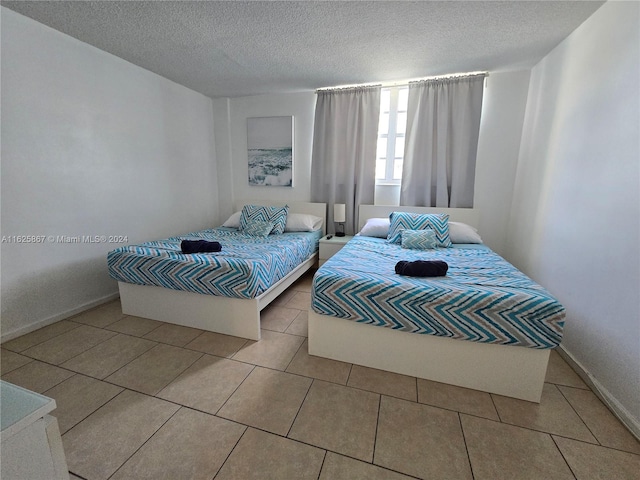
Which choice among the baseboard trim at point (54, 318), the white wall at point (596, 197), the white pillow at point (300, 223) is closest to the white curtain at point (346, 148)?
the white pillow at point (300, 223)

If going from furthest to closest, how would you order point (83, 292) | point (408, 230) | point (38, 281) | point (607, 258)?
point (408, 230) → point (83, 292) → point (38, 281) → point (607, 258)

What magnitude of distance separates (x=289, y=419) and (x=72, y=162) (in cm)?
278

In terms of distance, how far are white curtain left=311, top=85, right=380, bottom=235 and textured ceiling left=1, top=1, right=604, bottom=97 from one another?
0.41 m

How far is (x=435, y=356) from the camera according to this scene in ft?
5.65

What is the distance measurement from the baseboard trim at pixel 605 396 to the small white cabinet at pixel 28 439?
2404 mm

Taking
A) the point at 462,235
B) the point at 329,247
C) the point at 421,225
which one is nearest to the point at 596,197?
the point at 462,235

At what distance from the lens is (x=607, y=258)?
5.47ft

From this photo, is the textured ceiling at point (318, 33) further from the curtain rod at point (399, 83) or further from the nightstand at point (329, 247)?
the nightstand at point (329, 247)

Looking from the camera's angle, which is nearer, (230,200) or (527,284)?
(527,284)

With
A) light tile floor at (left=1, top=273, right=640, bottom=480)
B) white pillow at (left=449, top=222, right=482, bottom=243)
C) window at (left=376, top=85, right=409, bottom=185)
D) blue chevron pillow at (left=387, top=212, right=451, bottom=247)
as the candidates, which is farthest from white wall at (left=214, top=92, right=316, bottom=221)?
light tile floor at (left=1, top=273, right=640, bottom=480)

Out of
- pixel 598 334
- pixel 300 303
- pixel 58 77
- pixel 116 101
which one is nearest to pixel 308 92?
pixel 116 101

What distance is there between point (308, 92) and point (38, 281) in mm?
3493

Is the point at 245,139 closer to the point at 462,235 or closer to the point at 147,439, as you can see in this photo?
the point at 462,235

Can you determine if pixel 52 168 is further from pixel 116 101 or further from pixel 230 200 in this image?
pixel 230 200
